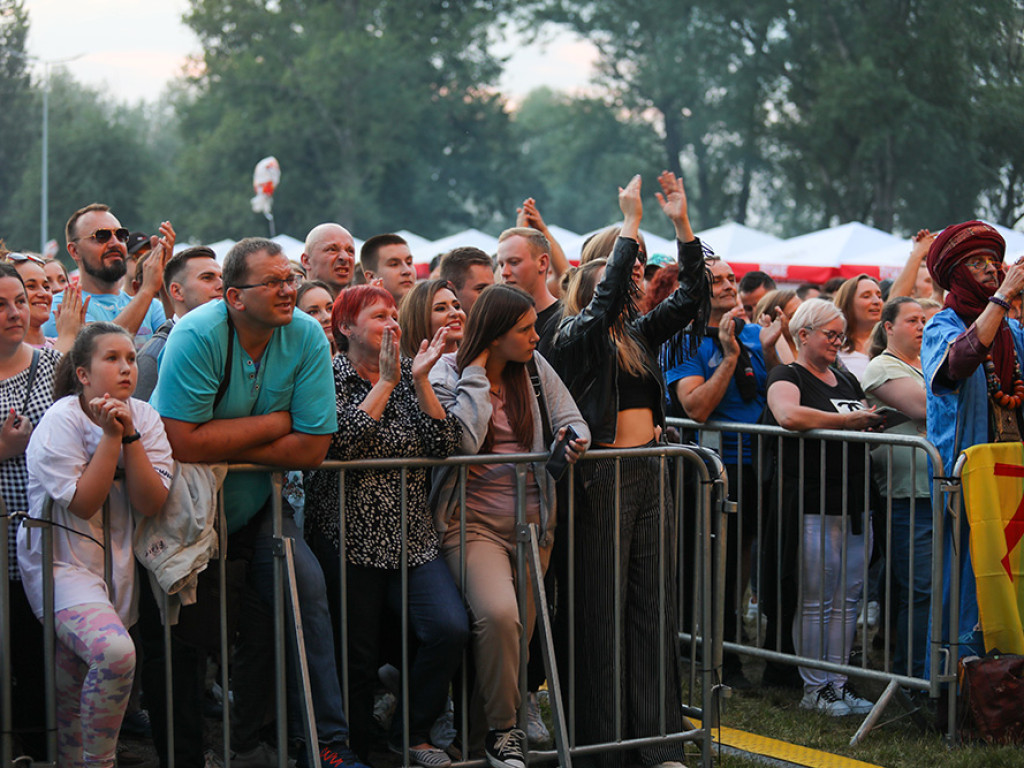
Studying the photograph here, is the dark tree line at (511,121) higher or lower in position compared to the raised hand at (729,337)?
higher

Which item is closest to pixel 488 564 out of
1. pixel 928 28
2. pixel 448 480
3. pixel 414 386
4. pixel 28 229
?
pixel 448 480

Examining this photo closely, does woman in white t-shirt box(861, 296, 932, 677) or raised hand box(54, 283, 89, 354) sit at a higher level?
raised hand box(54, 283, 89, 354)

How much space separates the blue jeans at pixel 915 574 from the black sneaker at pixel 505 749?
227 cm

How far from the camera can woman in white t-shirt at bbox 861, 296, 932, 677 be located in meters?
6.02

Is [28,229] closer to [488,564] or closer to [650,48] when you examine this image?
[650,48]

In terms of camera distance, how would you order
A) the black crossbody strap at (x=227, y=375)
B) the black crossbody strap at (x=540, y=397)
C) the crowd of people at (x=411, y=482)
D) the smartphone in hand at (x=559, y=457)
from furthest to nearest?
the black crossbody strap at (x=540, y=397) < the smartphone in hand at (x=559, y=457) < the black crossbody strap at (x=227, y=375) < the crowd of people at (x=411, y=482)

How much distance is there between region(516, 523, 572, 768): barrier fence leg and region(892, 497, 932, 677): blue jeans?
2120 mm

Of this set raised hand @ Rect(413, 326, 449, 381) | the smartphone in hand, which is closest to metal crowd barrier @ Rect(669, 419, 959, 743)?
the smartphone in hand

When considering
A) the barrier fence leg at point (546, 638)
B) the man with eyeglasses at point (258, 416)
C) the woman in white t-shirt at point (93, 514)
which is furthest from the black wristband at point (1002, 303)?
the woman in white t-shirt at point (93, 514)

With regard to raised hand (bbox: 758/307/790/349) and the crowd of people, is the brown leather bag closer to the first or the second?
the crowd of people

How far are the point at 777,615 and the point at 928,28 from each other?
120 feet

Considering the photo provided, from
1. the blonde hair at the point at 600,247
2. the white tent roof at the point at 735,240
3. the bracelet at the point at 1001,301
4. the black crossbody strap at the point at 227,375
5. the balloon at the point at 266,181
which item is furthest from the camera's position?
the balloon at the point at 266,181

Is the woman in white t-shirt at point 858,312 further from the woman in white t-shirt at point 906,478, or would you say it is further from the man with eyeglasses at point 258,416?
the man with eyeglasses at point 258,416

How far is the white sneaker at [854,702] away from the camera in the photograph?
19.9 ft
